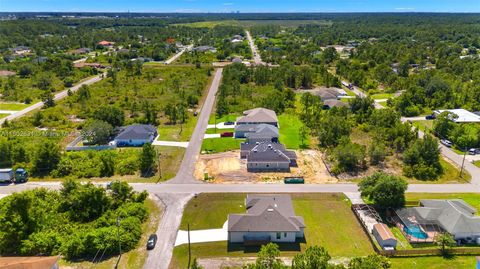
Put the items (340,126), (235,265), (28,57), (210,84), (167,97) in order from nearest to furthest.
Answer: (235,265) → (340,126) → (167,97) → (210,84) → (28,57)

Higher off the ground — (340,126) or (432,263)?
(340,126)

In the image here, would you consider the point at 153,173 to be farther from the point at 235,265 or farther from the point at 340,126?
the point at 340,126

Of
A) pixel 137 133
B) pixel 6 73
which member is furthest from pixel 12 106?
pixel 137 133

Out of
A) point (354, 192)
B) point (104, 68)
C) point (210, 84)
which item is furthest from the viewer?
point (104, 68)

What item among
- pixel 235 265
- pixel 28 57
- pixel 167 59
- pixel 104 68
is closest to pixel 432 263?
pixel 235 265

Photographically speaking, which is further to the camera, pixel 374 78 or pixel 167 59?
pixel 167 59

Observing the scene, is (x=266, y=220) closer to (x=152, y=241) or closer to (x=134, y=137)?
(x=152, y=241)

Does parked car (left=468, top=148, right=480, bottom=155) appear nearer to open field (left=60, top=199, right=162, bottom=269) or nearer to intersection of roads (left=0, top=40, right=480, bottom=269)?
intersection of roads (left=0, top=40, right=480, bottom=269)
